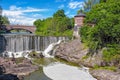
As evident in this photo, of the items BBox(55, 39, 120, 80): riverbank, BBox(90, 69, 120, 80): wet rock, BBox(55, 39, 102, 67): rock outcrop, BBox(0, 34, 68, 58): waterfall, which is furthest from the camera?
BBox(0, 34, 68, 58): waterfall

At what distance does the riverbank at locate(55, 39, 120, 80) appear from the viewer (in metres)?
26.6

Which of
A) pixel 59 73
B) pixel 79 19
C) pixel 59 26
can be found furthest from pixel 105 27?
pixel 59 26

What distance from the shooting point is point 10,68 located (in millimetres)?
29703

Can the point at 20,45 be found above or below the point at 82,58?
above

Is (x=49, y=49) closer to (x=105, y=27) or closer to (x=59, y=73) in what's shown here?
(x=59, y=73)

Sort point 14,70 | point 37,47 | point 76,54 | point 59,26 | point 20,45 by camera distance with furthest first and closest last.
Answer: point 59,26 < point 37,47 < point 20,45 < point 76,54 < point 14,70

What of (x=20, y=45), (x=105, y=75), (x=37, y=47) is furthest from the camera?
(x=37, y=47)

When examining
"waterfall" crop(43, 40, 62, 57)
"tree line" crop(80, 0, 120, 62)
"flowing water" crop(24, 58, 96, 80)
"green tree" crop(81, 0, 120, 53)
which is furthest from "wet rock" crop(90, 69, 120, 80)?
"waterfall" crop(43, 40, 62, 57)

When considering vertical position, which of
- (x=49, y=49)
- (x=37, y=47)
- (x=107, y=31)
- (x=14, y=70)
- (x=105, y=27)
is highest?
(x=105, y=27)

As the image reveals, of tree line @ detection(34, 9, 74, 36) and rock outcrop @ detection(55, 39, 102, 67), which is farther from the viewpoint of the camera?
tree line @ detection(34, 9, 74, 36)

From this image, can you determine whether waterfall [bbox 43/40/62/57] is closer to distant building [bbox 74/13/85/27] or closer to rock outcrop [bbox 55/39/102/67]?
rock outcrop [bbox 55/39/102/67]

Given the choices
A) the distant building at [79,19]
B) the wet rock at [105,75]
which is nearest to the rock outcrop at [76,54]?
the wet rock at [105,75]

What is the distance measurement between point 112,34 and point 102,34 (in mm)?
1937

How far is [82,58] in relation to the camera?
35.4 m
